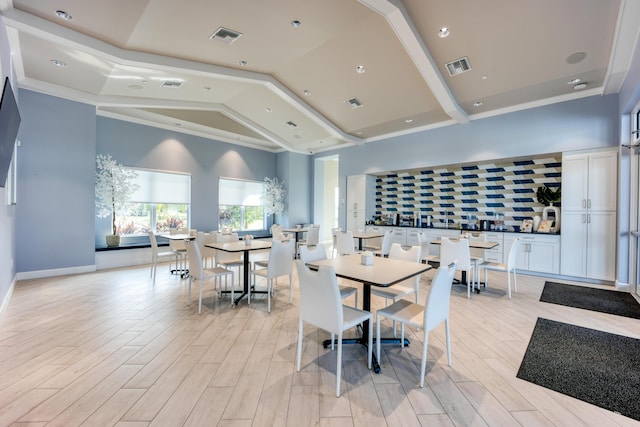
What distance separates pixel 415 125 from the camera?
684cm

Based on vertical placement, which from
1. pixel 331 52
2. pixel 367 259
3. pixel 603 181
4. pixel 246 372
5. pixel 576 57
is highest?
pixel 331 52

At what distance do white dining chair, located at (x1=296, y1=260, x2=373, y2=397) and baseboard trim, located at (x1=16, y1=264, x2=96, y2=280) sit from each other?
18.2 ft

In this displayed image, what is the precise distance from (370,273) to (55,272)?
6.13 meters

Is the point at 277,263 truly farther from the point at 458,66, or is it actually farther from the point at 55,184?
the point at 55,184

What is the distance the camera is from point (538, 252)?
17.5 ft

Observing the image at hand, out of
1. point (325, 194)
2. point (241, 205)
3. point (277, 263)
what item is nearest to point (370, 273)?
point (277, 263)

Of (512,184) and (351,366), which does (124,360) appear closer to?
(351,366)

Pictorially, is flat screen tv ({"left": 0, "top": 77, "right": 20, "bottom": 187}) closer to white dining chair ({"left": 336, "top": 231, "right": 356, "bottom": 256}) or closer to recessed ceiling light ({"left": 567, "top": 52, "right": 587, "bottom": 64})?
white dining chair ({"left": 336, "top": 231, "right": 356, "bottom": 256})

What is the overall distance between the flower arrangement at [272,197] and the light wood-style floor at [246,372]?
5853 mm

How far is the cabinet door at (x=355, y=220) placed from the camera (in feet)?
27.5

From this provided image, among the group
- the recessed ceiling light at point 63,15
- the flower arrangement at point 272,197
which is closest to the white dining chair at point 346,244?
the flower arrangement at point 272,197

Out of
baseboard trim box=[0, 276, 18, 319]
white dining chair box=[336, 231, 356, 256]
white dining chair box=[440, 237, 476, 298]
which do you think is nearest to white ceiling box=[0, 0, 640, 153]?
white dining chair box=[440, 237, 476, 298]

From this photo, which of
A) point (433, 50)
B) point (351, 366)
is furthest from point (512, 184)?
point (351, 366)

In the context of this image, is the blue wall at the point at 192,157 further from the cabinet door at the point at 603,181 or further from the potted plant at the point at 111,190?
the cabinet door at the point at 603,181
